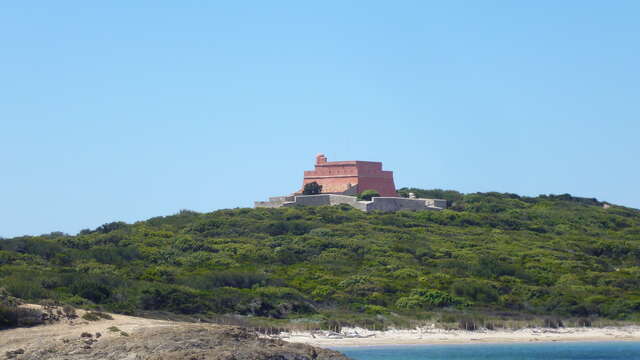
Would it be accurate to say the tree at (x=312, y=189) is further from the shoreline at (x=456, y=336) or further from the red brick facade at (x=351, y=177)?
the shoreline at (x=456, y=336)

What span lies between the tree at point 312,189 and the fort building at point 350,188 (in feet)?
1.45

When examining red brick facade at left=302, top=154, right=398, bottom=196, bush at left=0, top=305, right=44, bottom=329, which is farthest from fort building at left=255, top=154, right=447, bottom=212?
bush at left=0, top=305, right=44, bottom=329

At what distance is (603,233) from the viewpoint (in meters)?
74.1

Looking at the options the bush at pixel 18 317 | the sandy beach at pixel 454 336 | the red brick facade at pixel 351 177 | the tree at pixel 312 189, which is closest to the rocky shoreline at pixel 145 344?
the bush at pixel 18 317

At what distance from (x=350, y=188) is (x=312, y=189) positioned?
310cm

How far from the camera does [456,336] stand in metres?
40.8

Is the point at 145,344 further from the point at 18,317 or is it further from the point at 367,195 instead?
the point at 367,195

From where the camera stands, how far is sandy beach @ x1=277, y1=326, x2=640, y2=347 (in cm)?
3788

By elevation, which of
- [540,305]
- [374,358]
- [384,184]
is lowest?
[374,358]

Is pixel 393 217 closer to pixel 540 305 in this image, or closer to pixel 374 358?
pixel 540 305

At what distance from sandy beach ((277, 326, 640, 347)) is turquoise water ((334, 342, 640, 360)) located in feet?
2.65

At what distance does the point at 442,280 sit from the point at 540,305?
5.84 metres

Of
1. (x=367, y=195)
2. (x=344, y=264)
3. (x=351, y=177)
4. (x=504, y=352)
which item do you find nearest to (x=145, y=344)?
(x=504, y=352)

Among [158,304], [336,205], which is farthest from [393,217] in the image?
[158,304]
